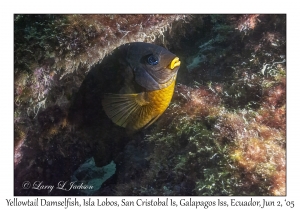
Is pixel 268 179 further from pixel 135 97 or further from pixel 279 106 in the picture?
pixel 135 97

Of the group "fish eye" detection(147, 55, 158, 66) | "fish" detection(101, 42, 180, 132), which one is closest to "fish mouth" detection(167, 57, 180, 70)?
"fish" detection(101, 42, 180, 132)

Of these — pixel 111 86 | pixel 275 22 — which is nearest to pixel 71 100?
pixel 111 86

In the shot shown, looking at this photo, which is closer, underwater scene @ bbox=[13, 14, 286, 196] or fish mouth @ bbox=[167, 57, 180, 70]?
underwater scene @ bbox=[13, 14, 286, 196]

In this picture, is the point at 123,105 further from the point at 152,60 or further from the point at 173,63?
the point at 173,63

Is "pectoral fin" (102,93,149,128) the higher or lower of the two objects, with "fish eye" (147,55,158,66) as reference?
lower

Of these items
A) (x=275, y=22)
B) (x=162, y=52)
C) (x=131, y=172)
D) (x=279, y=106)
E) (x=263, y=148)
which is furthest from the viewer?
(x=275, y=22)

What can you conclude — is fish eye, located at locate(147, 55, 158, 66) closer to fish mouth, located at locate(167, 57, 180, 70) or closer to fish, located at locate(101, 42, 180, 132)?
fish, located at locate(101, 42, 180, 132)

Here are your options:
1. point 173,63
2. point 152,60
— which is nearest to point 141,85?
point 152,60
